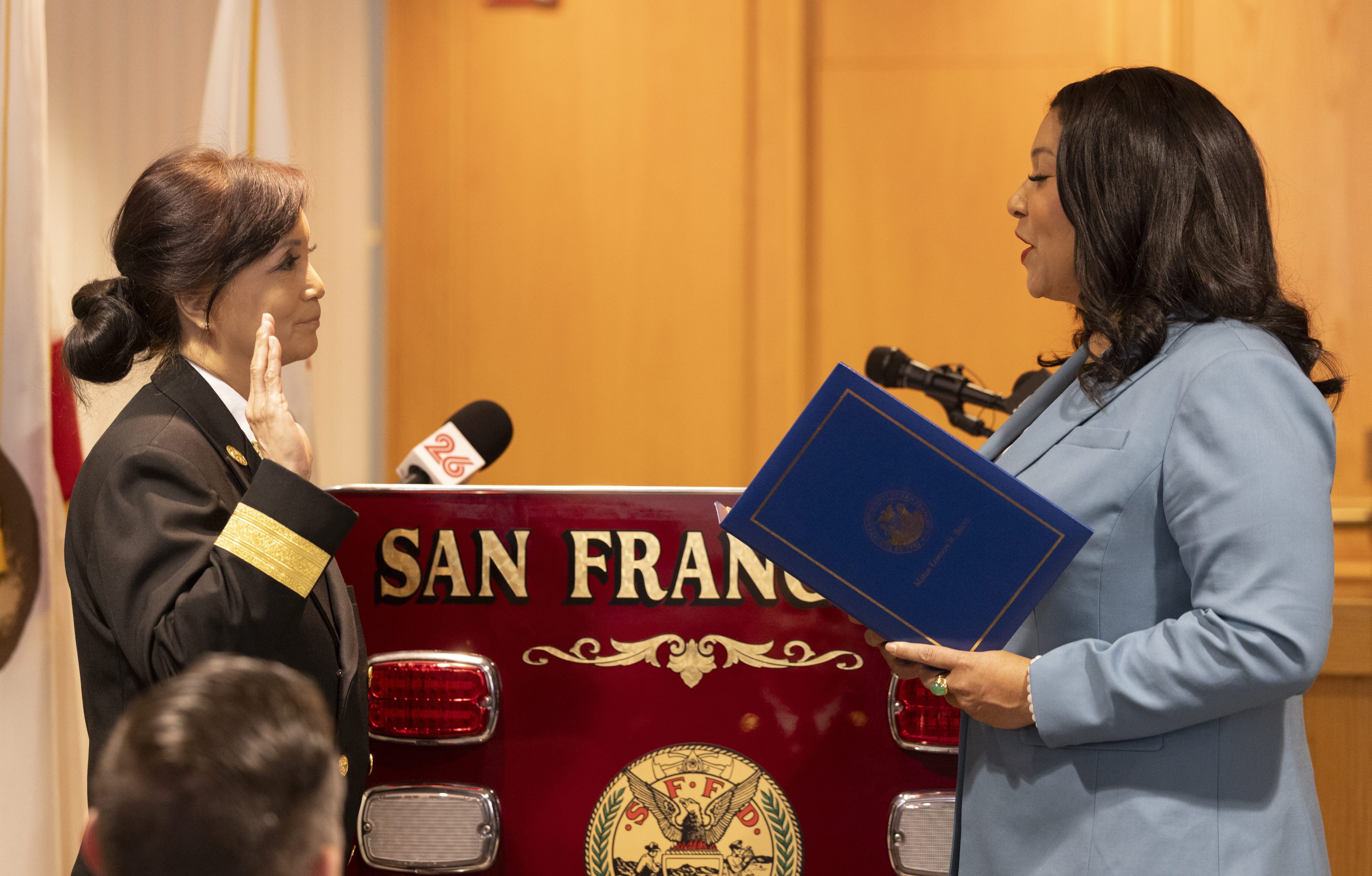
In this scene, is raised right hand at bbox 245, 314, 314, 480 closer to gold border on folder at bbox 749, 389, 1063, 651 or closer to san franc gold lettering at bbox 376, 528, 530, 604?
san franc gold lettering at bbox 376, 528, 530, 604

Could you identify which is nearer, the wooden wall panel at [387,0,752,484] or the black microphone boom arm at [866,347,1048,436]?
the black microphone boom arm at [866,347,1048,436]

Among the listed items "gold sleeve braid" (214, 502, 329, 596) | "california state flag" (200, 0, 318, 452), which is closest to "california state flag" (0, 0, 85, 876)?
"california state flag" (200, 0, 318, 452)

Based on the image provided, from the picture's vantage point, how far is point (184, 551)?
4.32 feet

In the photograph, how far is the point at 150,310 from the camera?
1575 millimetres

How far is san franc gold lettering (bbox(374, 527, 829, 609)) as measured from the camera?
5.70ft

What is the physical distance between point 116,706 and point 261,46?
1871mm

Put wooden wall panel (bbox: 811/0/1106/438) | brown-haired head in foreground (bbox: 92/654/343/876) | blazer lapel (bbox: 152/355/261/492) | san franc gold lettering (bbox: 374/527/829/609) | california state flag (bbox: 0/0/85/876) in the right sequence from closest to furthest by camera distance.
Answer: brown-haired head in foreground (bbox: 92/654/343/876), blazer lapel (bbox: 152/355/261/492), san franc gold lettering (bbox: 374/527/829/609), california state flag (bbox: 0/0/85/876), wooden wall panel (bbox: 811/0/1106/438)

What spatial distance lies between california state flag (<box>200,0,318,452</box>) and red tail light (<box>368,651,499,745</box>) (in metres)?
1.13

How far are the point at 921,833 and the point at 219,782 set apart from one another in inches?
51.2

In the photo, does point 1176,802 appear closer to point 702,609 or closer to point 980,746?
point 980,746

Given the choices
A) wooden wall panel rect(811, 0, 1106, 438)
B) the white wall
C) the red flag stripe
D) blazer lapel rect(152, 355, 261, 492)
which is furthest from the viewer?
wooden wall panel rect(811, 0, 1106, 438)

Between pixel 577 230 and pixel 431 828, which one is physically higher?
pixel 577 230

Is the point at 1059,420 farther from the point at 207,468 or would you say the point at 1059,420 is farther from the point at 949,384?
the point at 207,468

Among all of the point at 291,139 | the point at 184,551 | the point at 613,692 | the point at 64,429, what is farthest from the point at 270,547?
the point at 291,139
